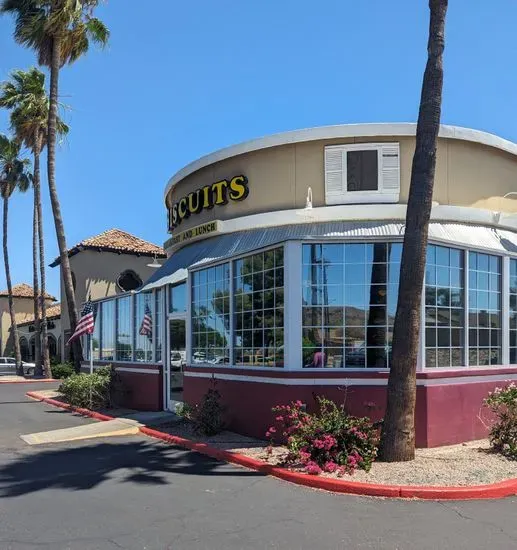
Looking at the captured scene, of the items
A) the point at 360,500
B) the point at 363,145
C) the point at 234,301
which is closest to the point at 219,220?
the point at 234,301

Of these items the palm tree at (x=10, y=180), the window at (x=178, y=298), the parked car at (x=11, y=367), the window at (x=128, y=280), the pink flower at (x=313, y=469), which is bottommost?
the parked car at (x=11, y=367)

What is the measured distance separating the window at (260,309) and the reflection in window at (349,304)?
0.52 meters

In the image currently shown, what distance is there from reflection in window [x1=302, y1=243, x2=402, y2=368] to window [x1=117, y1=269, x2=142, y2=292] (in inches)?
826

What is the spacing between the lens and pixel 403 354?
8.27 m

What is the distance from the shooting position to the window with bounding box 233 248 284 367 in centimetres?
1045

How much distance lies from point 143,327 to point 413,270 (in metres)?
9.19

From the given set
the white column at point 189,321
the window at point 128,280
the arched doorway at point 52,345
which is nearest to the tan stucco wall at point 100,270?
the window at point 128,280

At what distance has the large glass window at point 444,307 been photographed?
1012cm

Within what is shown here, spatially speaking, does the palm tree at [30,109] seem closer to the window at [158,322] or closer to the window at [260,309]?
the window at [158,322]

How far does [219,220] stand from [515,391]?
679 centimetres

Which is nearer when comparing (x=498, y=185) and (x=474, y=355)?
(x=474, y=355)

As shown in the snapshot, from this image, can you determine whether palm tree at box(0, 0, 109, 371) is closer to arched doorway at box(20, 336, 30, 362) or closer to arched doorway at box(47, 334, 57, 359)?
arched doorway at box(47, 334, 57, 359)

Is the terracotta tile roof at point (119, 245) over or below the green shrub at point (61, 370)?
over

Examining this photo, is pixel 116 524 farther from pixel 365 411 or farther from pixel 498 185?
pixel 498 185
